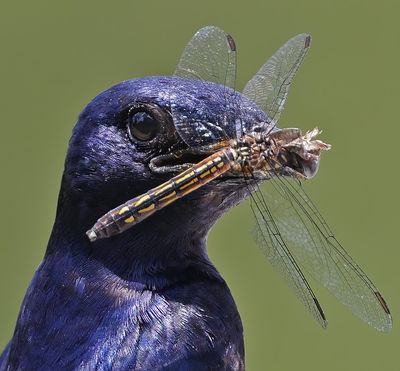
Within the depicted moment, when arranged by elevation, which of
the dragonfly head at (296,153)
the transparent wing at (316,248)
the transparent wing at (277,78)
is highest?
the transparent wing at (277,78)

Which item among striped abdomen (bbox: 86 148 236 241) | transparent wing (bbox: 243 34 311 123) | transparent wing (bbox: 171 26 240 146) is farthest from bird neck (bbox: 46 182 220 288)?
transparent wing (bbox: 243 34 311 123)

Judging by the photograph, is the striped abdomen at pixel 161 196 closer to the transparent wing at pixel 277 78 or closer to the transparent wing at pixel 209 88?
the transparent wing at pixel 209 88

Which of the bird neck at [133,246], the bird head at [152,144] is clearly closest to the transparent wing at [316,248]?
the bird head at [152,144]

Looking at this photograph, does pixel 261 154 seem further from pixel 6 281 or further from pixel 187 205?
pixel 6 281

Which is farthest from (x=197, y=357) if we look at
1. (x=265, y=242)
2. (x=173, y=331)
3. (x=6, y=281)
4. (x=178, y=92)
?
(x=6, y=281)

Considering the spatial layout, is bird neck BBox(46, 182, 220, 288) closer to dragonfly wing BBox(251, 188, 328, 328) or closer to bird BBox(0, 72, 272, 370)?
bird BBox(0, 72, 272, 370)

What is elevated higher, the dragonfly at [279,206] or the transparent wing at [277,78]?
the transparent wing at [277,78]
